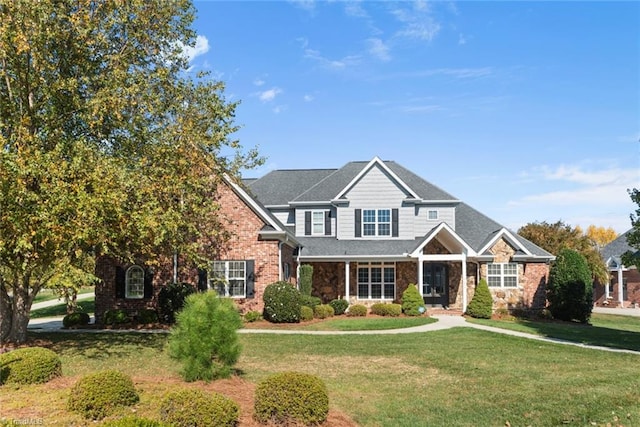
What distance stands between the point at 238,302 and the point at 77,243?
973 centimetres

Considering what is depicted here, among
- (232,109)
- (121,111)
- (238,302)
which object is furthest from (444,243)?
(121,111)

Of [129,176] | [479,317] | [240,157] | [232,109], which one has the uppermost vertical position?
[232,109]

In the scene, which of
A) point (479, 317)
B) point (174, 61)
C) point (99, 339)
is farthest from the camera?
point (479, 317)

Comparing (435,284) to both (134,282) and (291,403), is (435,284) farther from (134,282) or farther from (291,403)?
(291,403)

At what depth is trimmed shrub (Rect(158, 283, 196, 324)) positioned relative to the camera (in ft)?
69.4

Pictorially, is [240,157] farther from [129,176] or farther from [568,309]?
[568,309]

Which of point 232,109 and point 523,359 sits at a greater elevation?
point 232,109

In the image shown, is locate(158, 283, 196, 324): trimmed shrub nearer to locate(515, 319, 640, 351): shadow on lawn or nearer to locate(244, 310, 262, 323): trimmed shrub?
locate(244, 310, 262, 323): trimmed shrub

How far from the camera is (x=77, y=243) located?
1326 centimetres

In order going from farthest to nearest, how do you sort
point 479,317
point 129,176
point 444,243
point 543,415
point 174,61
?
point 444,243 < point 479,317 < point 174,61 < point 129,176 < point 543,415

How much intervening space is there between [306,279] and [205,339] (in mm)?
16140

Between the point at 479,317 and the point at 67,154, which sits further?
the point at 479,317

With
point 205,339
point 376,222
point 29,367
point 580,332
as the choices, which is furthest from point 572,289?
point 29,367

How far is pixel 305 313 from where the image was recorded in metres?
21.7
